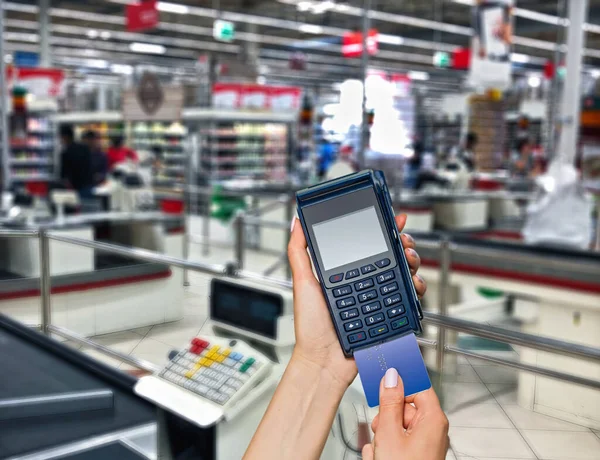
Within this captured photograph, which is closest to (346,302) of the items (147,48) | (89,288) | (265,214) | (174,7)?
(89,288)

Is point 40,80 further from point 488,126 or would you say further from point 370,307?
point 370,307

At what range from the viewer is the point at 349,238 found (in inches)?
29.9

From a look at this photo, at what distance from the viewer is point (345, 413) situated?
1156mm

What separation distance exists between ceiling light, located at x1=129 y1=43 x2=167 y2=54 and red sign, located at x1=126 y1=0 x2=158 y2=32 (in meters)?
12.1

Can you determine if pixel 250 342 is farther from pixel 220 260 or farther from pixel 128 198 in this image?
pixel 220 260

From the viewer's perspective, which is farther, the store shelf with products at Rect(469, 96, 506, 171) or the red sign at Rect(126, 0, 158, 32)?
the store shelf with products at Rect(469, 96, 506, 171)

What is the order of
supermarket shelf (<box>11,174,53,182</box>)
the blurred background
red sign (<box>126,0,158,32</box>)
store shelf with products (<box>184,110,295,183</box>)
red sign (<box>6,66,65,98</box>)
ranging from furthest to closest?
supermarket shelf (<box>11,174,53,182</box>)
store shelf with products (<box>184,110,295,183</box>)
red sign (<box>6,66,65,98</box>)
red sign (<box>126,0,158,32</box>)
the blurred background

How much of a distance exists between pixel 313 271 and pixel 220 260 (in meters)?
8.14

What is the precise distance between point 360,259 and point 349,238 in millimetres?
28

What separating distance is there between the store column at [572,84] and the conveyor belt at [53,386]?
26.0ft

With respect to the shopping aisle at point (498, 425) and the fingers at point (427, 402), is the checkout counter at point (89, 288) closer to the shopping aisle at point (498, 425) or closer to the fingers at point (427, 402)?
the shopping aisle at point (498, 425)

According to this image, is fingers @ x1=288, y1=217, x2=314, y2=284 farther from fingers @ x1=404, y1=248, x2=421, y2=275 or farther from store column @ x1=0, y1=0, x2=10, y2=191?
store column @ x1=0, y1=0, x2=10, y2=191

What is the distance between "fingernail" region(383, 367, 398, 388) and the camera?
2.29 feet

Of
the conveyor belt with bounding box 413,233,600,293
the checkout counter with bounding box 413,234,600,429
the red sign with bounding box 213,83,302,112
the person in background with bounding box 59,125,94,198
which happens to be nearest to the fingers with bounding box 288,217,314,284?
the checkout counter with bounding box 413,234,600,429
